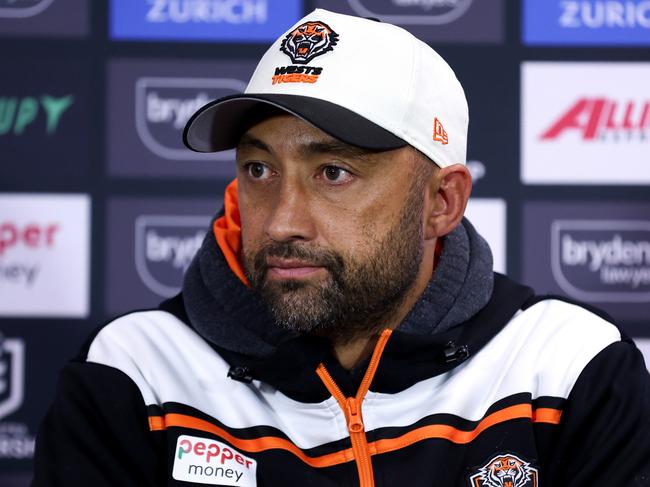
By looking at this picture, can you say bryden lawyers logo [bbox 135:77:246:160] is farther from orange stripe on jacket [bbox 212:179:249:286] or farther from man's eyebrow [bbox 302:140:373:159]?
man's eyebrow [bbox 302:140:373:159]

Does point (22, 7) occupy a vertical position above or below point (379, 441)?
above

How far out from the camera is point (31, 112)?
2.01m

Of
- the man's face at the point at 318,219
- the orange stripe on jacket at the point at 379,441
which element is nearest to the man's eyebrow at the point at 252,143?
the man's face at the point at 318,219

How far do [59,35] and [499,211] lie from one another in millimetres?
1010

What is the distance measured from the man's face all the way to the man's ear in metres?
0.06

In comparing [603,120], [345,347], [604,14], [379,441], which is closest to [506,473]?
[379,441]

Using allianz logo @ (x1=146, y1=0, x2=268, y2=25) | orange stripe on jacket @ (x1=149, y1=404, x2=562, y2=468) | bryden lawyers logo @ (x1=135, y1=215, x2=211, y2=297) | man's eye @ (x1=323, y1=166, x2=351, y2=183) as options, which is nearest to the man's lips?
man's eye @ (x1=323, y1=166, x2=351, y2=183)

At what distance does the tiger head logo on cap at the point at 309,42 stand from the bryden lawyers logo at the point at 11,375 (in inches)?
44.9

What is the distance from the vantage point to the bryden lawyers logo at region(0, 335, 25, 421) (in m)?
1.99

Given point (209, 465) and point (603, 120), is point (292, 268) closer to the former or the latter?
point (209, 465)

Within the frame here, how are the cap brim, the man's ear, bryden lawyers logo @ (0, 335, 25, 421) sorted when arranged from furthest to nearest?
1. bryden lawyers logo @ (0, 335, 25, 421)
2. the man's ear
3. the cap brim

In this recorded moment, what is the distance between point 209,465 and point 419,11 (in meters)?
1.25

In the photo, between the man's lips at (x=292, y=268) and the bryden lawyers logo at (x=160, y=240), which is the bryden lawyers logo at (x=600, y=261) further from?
the man's lips at (x=292, y=268)

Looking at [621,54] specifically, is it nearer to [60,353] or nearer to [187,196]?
[187,196]
